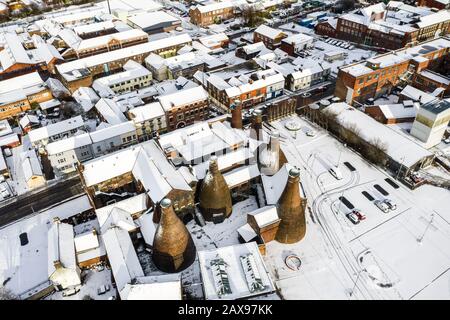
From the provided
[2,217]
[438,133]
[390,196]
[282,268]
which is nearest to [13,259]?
[2,217]

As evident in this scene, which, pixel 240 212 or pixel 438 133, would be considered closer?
pixel 240 212

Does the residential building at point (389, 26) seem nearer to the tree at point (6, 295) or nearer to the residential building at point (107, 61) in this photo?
the residential building at point (107, 61)

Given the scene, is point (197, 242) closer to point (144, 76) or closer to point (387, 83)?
point (144, 76)

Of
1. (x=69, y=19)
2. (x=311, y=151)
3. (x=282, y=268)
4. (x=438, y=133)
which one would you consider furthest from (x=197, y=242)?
(x=69, y=19)

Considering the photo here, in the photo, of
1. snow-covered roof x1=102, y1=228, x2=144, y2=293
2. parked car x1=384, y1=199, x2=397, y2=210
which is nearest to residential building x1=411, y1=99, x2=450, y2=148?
parked car x1=384, y1=199, x2=397, y2=210

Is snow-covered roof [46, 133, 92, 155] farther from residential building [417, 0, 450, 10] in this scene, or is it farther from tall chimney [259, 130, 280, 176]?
residential building [417, 0, 450, 10]

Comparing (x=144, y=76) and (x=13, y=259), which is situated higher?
(x=144, y=76)

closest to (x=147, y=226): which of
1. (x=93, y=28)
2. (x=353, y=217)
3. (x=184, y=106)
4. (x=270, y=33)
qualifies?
(x=353, y=217)

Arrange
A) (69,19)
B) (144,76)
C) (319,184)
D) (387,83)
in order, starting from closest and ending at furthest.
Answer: (319,184) < (387,83) < (144,76) < (69,19)

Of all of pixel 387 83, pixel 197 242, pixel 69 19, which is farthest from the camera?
pixel 69 19
